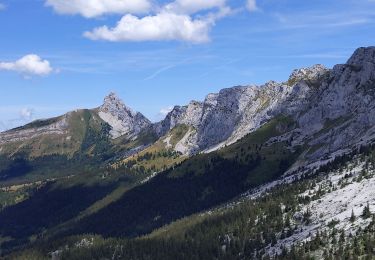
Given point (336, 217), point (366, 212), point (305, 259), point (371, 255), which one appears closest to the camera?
point (371, 255)

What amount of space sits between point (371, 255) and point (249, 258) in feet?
191

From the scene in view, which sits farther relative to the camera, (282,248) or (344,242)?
(282,248)

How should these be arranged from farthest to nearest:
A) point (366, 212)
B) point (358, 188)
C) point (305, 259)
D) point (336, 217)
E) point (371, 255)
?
point (358, 188), point (336, 217), point (366, 212), point (305, 259), point (371, 255)

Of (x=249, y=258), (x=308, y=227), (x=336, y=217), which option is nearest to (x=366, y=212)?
(x=336, y=217)

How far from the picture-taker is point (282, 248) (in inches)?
6959

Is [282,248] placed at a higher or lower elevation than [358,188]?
lower

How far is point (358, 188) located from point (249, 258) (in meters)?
50.2

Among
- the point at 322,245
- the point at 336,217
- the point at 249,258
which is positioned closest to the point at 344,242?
the point at 322,245

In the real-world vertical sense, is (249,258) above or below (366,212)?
below

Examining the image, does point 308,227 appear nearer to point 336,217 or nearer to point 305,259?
point 336,217

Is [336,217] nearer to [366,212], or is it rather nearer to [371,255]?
[366,212]

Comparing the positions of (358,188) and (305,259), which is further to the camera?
(358,188)

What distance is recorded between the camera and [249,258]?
19038 centimetres

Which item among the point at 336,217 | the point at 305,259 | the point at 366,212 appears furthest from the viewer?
the point at 336,217
